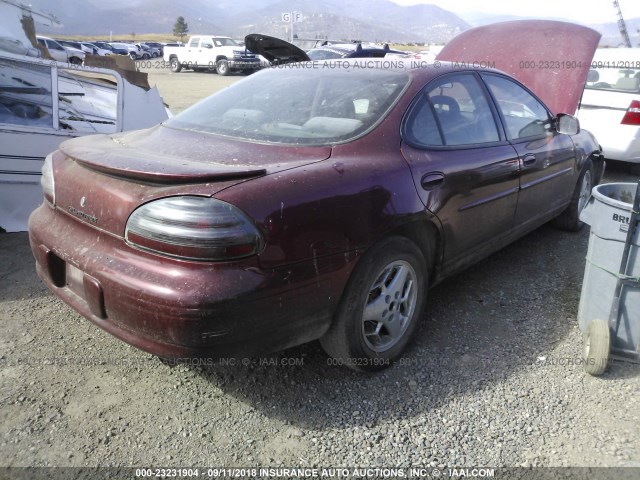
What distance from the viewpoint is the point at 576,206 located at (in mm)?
4695

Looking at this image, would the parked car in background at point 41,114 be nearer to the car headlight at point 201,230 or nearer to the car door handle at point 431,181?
the car headlight at point 201,230

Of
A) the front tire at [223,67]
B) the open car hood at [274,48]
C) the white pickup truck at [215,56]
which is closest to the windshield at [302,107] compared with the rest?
the open car hood at [274,48]

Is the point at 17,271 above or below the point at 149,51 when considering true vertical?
below

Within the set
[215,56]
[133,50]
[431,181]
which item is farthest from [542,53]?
[133,50]

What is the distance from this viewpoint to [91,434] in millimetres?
2199

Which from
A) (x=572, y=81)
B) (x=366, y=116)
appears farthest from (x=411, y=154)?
(x=572, y=81)

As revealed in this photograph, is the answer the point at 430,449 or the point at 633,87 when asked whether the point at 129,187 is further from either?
the point at 633,87

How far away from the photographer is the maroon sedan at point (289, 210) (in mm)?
1932

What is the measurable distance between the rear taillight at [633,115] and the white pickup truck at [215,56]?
23.2 metres

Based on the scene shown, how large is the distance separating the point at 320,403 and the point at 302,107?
5.13 ft

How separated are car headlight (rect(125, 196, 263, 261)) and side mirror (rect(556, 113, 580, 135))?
318cm

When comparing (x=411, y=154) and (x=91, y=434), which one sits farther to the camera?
(x=411, y=154)

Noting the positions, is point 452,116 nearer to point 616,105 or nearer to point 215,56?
point 616,105

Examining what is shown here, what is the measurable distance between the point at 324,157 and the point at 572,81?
4.23 metres
